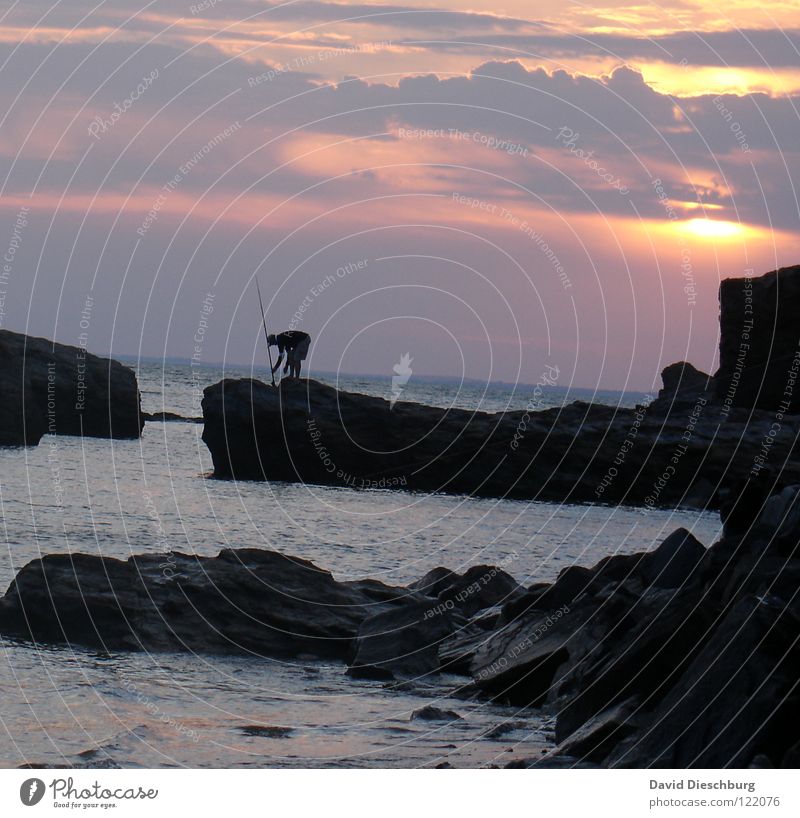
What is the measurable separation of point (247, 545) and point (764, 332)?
16.9 meters

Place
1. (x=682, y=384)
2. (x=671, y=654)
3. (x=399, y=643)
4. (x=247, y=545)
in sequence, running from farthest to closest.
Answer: (x=682, y=384) < (x=247, y=545) < (x=399, y=643) < (x=671, y=654)

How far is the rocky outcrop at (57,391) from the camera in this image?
212 ft

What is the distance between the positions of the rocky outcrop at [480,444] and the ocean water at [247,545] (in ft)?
6.02

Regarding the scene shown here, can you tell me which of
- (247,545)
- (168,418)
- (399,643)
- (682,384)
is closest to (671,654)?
(399,643)

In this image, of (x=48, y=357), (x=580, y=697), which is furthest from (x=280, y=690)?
(x=48, y=357)

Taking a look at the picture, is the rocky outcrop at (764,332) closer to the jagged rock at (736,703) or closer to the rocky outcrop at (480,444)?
the rocky outcrop at (480,444)

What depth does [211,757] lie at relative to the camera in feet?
48.1

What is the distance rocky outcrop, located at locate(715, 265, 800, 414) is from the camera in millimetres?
37500

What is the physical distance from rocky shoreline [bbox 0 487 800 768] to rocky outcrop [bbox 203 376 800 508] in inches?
1089

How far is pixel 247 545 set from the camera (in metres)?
34.9

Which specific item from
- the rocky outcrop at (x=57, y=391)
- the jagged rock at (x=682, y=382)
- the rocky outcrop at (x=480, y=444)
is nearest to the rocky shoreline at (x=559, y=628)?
the rocky outcrop at (x=480, y=444)

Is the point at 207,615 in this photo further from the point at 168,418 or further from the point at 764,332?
the point at 168,418
